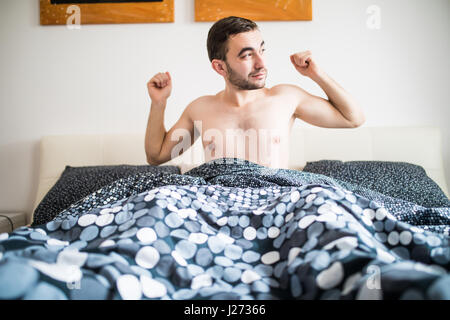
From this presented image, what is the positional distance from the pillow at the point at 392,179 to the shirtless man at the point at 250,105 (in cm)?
21

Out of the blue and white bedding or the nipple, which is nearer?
the blue and white bedding

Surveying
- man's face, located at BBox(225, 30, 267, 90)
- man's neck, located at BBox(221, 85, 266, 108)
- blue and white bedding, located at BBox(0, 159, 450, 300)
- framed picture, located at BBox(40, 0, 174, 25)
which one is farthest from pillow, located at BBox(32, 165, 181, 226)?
framed picture, located at BBox(40, 0, 174, 25)

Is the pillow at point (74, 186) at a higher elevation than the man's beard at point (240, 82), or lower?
lower

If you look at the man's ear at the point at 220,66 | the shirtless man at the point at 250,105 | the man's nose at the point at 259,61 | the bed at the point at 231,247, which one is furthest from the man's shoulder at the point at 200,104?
the bed at the point at 231,247

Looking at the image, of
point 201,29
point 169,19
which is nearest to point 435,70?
point 201,29

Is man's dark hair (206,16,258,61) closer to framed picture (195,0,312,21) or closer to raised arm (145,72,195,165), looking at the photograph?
raised arm (145,72,195,165)

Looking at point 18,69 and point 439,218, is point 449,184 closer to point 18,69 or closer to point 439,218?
point 439,218

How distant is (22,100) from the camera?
2.04 m

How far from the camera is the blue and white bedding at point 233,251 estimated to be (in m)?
0.40

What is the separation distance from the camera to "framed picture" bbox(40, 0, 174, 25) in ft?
6.54

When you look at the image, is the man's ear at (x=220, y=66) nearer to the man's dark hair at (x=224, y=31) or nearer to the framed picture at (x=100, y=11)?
the man's dark hair at (x=224, y=31)

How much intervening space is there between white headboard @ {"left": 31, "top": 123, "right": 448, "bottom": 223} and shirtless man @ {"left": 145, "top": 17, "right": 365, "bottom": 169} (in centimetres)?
50

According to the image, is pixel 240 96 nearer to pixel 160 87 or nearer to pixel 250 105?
pixel 250 105

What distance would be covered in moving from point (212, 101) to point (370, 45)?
3.63ft
